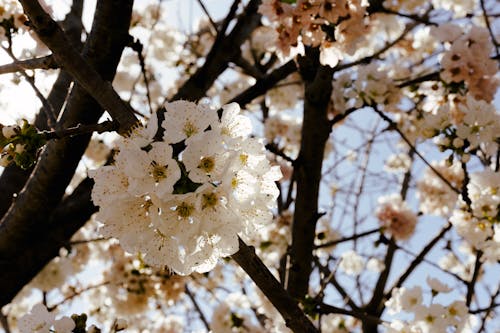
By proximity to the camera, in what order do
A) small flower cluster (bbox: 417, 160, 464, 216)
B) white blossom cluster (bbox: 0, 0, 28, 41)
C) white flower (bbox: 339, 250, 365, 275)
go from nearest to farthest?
white blossom cluster (bbox: 0, 0, 28, 41), small flower cluster (bbox: 417, 160, 464, 216), white flower (bbox: 339, 250, 365, 275)

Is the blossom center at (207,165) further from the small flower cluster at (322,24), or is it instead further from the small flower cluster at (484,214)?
the small flower cluster at (484,214)

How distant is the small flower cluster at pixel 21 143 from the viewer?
4.17 ft

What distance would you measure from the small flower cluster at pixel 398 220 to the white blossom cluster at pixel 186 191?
9.52 feet

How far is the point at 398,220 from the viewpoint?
3.94m

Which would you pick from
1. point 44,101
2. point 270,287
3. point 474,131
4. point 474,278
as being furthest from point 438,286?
point 44,101

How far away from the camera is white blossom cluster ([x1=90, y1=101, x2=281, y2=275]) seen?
115 centimetres

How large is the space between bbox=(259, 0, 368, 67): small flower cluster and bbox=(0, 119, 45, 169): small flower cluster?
1.36 meters

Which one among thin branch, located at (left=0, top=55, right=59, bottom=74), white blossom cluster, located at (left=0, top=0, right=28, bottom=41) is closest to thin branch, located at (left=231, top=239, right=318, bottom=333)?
thin branch, located at (left=0, top=55, right=59, bottom=74)

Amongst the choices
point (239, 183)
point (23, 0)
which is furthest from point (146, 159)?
point (23, 0)

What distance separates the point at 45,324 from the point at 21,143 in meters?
0.76

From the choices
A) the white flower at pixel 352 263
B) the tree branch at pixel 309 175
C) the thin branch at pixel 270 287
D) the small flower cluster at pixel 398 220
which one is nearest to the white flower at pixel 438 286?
the tree branch at pixel 309 175

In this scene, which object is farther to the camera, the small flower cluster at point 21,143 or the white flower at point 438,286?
the white flower at point 438,286

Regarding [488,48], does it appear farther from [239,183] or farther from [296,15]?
[239,183]

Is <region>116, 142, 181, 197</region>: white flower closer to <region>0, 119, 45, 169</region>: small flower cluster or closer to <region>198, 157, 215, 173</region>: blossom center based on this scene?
<region>198, 157, 215, 173</region>: blossom center
